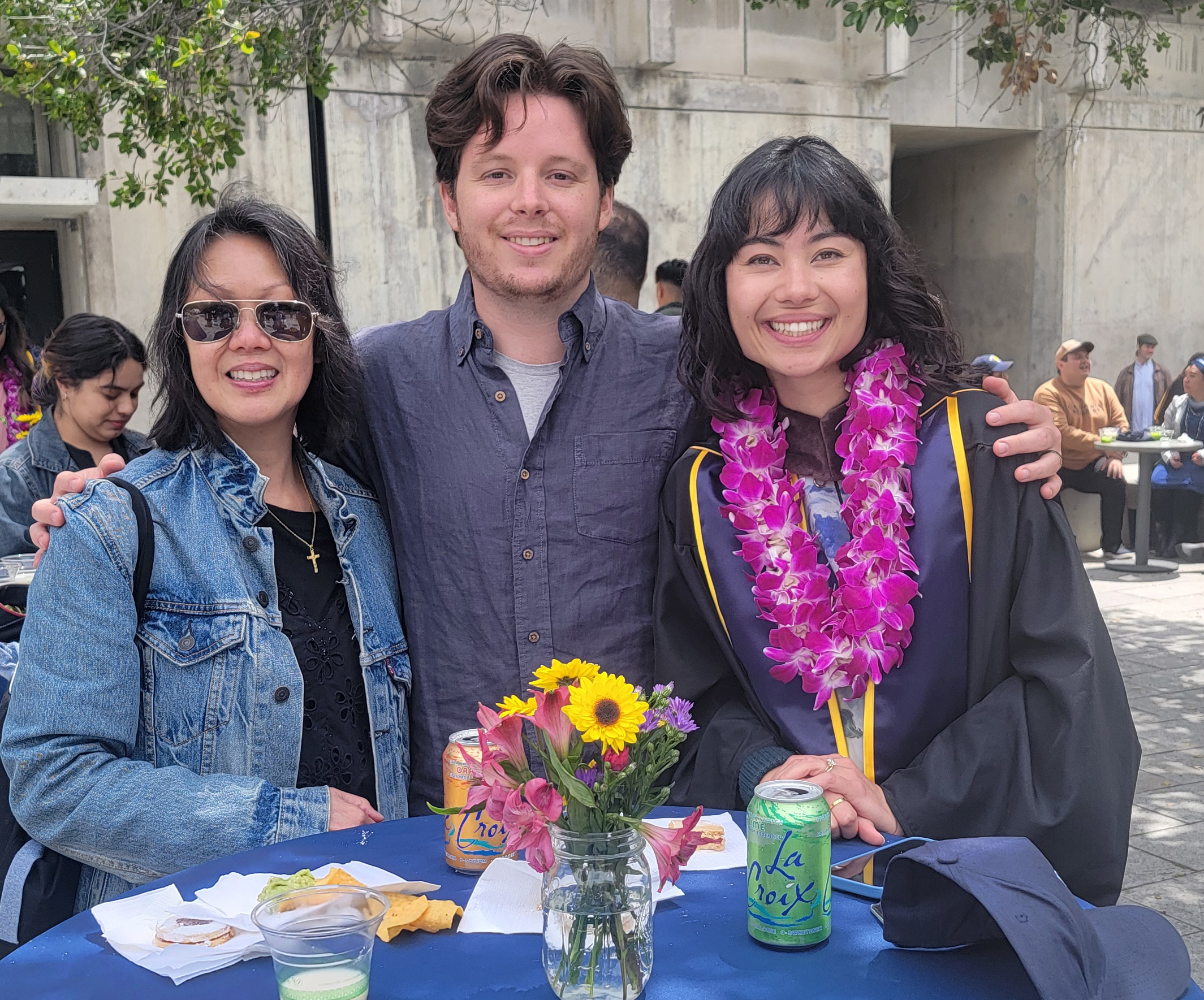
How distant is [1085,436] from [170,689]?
34.6 feet

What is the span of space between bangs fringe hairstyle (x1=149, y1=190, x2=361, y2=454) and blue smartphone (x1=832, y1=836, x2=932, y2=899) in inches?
55.4

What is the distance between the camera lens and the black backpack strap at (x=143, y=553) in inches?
83.0

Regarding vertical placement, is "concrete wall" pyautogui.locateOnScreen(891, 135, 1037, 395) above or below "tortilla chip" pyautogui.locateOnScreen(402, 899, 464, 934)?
above

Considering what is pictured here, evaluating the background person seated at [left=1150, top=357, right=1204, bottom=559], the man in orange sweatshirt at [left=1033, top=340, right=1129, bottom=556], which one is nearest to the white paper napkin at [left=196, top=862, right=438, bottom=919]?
the man in orange sweatshirt at [left=1033, top=340, right=1129, bottom=556]

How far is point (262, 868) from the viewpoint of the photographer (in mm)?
1885

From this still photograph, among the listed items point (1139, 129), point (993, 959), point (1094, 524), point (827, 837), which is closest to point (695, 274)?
point (827, 837)

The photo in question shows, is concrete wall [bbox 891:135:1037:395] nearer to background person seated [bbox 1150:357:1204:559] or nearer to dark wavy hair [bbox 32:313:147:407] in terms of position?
background person seated [bbox 1150:357:1204:559]

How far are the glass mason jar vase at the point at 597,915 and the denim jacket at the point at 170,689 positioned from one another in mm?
739

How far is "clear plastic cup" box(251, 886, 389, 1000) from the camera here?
1.44 meters

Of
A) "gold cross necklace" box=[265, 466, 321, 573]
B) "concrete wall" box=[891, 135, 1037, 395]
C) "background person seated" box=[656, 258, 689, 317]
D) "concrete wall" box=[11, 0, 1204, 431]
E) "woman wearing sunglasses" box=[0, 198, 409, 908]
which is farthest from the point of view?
"concrete wall" box=[891, 135, 1037, 395]

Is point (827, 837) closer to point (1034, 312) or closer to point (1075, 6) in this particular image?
point (1075, 6)

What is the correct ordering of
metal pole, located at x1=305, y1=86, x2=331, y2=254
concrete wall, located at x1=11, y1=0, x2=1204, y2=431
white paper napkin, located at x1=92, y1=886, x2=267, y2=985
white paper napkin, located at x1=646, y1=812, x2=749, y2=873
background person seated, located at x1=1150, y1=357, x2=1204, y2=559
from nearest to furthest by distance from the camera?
white paper napkin, located at x1=92, y1=886, x2=267, y2=985 < white paper napkin, located at x1=646, y1=812, x2=749, y2=873 < metal pole, located at x1=305, y1=86, x2=331, y2=254 < concrete wall, located at x1=11, y1=0, x2=1204, y2=431 < background person seated, located at x1=1150, y1=357, x2=1204, y2=559

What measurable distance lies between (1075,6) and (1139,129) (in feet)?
35.5

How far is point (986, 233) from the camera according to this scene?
15641mm
